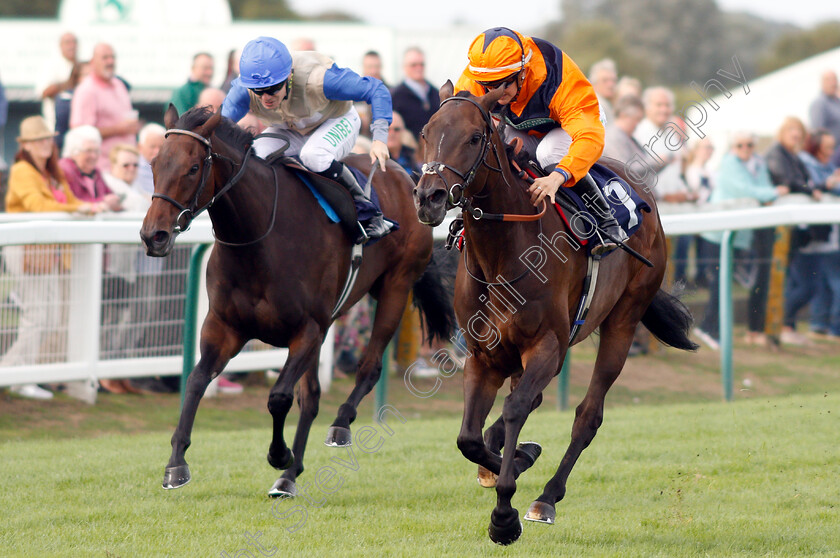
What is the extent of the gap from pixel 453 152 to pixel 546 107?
3.24 ft

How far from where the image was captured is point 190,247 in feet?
25.4

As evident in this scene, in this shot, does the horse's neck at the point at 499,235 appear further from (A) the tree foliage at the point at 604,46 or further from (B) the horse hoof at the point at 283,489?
(A) the tree foliage at the point at 604,46

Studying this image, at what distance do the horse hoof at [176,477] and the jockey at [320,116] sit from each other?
62.5 inches

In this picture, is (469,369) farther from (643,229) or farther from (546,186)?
(643,229)

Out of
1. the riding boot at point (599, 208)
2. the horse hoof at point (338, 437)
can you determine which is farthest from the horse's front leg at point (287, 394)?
the riding boot at point (599, 208)

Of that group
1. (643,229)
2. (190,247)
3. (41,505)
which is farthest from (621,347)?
(190,247)

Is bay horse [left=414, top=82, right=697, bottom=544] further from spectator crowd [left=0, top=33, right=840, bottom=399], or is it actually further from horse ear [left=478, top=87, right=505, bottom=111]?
spectator crowd [left=0, top=33, right=840, bottom=399]

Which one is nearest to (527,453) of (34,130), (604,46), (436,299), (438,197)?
(438,197)

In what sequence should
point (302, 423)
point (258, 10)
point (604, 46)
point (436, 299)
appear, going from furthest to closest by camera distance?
point (604, 46) < point (258, 10) < point (436, 299) < point (302, 423)

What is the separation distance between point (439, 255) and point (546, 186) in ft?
7.69

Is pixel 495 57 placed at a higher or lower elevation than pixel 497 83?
higher

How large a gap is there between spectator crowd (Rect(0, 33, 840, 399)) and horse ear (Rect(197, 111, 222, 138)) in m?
0.42

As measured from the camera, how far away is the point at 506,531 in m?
4.29

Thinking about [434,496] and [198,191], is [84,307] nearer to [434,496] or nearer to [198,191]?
[198,191]
